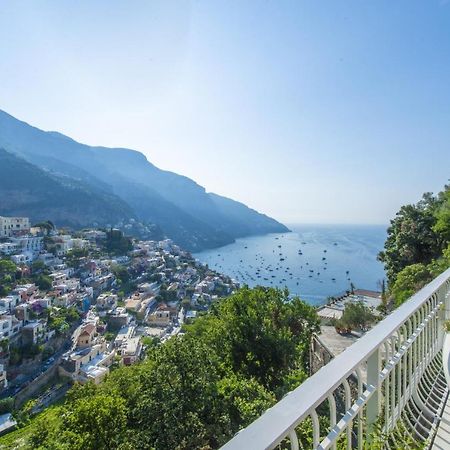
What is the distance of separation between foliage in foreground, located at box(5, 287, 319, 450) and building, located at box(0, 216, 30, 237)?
4806 centimetres

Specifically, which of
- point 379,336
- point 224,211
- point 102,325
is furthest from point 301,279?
point 224,211

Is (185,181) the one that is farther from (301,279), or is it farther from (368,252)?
(301,279)

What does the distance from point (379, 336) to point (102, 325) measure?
→ 3393 cm

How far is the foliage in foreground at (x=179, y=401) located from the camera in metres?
6.19

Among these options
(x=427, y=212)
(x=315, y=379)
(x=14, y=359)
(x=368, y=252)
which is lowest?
(x=14, y=359)

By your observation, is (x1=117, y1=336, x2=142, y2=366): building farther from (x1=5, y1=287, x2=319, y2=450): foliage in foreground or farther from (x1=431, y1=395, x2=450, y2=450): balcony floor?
(x1=431, y1=395, x2=450, y2=450): balcony floor

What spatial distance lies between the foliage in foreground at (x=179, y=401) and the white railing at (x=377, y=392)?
13.0 ft

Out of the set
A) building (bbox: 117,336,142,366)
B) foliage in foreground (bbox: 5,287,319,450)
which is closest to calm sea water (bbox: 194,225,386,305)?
building (bbox: 117,336,142,366)

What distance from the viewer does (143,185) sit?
151 meters

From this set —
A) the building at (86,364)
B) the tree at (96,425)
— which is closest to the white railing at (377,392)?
the tree at (96,425)

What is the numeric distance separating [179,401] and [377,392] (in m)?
6.24

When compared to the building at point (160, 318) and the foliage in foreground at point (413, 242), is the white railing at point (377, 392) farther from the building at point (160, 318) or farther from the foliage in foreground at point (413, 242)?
the building at point (160, 318)

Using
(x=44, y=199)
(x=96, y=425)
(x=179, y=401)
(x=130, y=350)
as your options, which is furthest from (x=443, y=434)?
(x=44, y=199)

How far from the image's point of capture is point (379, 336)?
4.33ft
